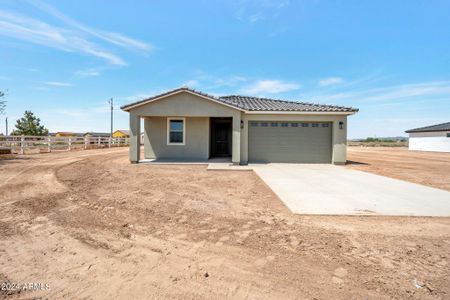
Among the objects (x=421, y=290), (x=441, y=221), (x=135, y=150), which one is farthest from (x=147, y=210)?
(x=135, y=150)

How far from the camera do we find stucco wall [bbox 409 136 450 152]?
1137 inches

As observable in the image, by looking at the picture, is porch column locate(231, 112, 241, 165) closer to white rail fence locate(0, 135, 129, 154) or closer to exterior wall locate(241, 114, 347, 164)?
exterior wall locate(241, 114, 347, 164)

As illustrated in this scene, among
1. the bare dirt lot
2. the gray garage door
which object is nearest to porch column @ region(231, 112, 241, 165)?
the gray garage door

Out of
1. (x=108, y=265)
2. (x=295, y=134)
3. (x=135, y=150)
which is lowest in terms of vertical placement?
(x=108, y=265)

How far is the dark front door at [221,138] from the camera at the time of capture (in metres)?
15.2

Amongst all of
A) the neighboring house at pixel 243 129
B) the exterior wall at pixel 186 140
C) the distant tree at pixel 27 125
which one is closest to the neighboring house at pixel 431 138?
the neighboring house at pixel 243 129

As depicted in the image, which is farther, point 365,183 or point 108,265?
point 365,183

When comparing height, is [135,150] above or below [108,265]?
above

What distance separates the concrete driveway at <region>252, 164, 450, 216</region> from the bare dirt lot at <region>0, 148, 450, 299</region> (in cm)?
43

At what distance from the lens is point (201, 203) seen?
5.58 meters

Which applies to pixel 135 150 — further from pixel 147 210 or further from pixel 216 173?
pixel 147 210

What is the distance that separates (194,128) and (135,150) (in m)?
3.46

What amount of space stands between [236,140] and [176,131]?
152 inches

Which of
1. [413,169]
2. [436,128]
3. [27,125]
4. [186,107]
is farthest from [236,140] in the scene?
[27,125]
